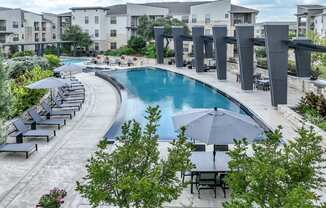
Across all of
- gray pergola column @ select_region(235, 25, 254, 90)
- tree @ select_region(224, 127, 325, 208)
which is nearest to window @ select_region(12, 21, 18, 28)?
gray pergola column @ select_region(235, 25, 254, 90)

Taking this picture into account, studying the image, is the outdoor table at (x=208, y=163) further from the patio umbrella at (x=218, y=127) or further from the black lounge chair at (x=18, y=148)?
the black lounge chair at (x=18, y=148)

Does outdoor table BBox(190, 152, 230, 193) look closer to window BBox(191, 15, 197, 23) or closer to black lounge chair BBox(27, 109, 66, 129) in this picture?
black lounge chair BBox(27, 109, 66, 129)

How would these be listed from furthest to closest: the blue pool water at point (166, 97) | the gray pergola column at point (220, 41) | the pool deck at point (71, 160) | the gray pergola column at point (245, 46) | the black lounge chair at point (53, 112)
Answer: the gray pergola column at point (220, 41) → the gray pergola column at point (245, 46) → the blue pool water at point (166, 97) → the black lounge chair at point (53, 112) → the pool deck at point (71, 160)

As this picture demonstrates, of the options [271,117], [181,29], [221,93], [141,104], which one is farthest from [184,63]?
[271,117]

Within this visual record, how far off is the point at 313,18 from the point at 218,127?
6943 centimetres

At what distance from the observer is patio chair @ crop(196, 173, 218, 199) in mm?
10361

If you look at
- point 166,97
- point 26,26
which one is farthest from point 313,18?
point 166,97

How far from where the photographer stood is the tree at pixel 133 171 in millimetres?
6137

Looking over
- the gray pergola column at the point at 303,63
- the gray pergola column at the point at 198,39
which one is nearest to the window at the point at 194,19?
the gray pergola column at the point at 198,39

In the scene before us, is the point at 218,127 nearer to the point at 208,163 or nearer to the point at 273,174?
the point at 208,163

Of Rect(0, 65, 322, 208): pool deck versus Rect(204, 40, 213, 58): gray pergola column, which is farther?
Rect(204, 40, 213, 58): gray pergola column

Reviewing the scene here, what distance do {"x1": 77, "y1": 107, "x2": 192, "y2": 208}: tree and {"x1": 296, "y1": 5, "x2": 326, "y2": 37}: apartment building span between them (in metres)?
59.7

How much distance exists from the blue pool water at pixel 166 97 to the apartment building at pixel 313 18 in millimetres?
34764

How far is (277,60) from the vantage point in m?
21.7
